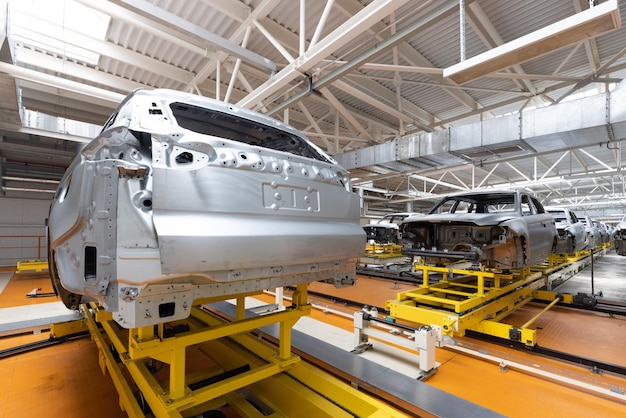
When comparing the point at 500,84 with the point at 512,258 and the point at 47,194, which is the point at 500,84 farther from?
the point at 47,194

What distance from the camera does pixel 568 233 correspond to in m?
6.89

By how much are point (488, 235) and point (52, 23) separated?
7814 millimetres

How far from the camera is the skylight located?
5.10 m

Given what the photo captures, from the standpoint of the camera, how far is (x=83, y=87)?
5.62 m

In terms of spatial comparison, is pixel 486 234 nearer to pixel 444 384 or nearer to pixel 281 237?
pixel 444 384

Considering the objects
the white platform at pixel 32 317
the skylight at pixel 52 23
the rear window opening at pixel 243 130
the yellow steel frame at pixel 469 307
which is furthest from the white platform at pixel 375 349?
the skylight at pixel 52 23

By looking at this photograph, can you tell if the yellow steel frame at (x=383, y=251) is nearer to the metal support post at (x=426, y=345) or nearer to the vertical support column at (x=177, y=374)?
the metal support post at (x=426, y=345)

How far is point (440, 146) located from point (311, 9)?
→ 10.3 feet

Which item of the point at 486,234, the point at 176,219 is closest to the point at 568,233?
the point at 486,234

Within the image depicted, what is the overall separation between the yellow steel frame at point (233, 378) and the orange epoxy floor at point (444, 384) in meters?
0.28

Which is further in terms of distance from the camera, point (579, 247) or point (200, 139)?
point (579, 247)

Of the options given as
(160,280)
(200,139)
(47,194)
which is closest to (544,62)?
(200,139)

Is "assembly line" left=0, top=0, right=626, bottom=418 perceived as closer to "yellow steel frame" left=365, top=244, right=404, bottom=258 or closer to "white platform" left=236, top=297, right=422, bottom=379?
"white platform" left=236, top=297, right=422, bottom=379

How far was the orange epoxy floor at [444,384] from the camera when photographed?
2.38 meters
